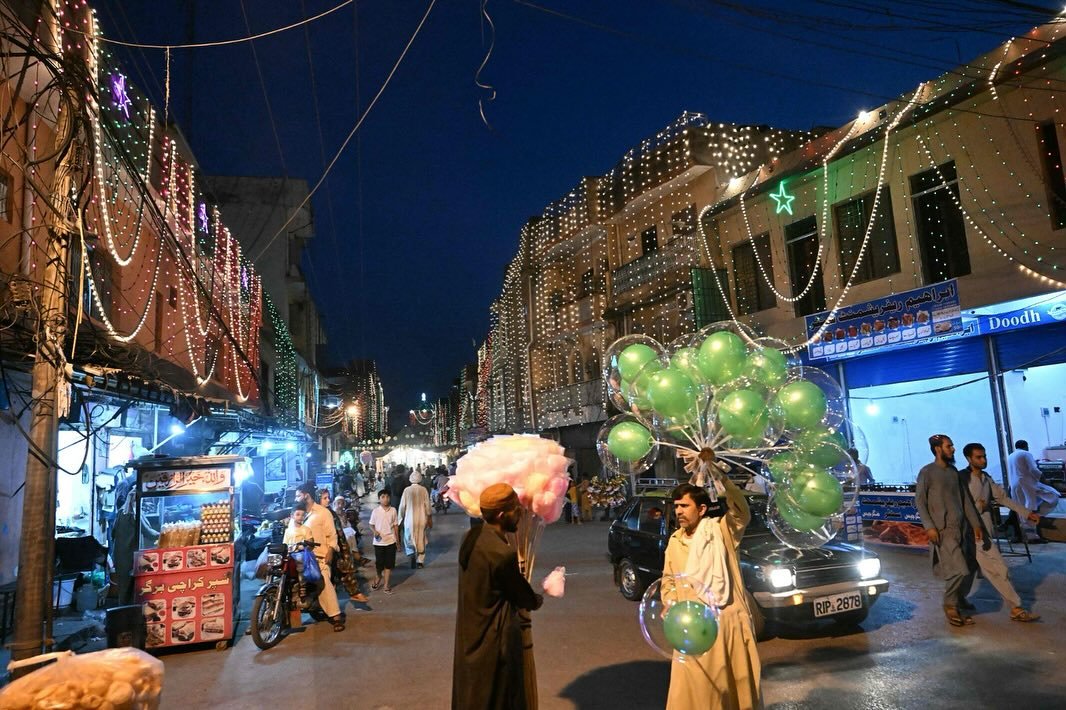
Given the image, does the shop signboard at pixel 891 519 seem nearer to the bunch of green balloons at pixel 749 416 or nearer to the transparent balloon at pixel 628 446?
the bunch of green balloons at pixel 749 416

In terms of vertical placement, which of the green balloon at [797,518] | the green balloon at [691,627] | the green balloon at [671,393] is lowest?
the green balloon at [691,627]

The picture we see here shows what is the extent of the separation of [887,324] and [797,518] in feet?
38.2

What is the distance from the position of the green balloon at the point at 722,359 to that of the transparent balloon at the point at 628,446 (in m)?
0.77

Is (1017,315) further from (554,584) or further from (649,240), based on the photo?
(649,240)

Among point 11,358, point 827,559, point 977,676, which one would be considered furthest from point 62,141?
point 977,676

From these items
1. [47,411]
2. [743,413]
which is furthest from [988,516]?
[47,411]

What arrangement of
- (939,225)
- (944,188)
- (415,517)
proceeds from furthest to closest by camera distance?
(939,225), (944,188), (415,517)

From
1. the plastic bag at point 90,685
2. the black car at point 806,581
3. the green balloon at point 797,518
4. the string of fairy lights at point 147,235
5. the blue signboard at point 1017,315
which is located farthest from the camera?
the blue signboard at point 1017,315

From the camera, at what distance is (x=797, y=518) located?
543 centimetres

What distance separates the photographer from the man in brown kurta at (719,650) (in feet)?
14.0

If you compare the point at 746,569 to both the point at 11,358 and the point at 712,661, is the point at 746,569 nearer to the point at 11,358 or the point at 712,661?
the point at 712,661

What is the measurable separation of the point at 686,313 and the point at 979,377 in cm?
862

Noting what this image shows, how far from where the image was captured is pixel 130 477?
10188 mm

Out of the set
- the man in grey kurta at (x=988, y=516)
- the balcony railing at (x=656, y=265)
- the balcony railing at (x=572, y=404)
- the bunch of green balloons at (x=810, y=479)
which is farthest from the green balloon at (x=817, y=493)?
the balcony railing at (x=572, y=404)
